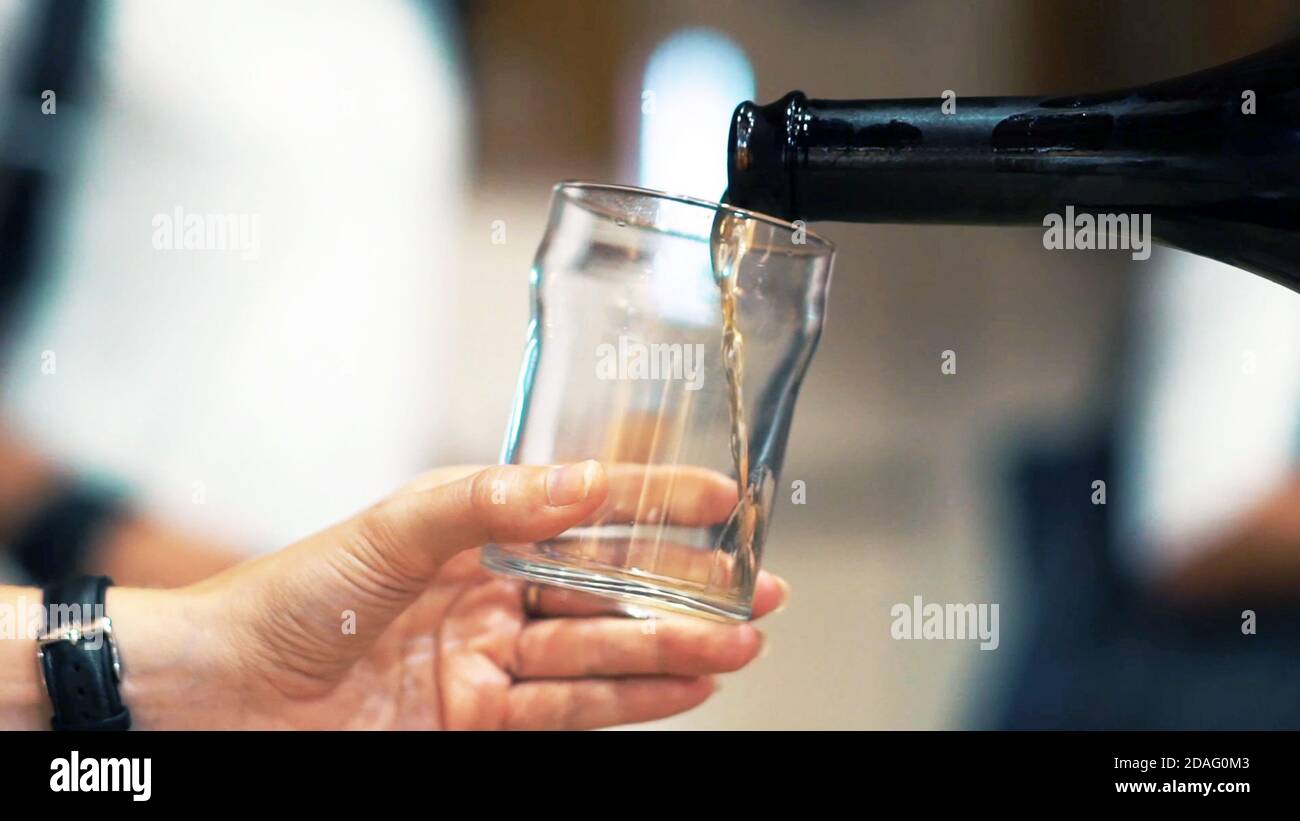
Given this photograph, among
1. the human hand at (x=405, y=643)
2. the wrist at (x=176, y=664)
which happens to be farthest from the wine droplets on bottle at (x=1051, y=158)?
the wrist at (x=176, y=664)

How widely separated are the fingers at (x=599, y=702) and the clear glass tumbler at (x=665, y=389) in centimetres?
23

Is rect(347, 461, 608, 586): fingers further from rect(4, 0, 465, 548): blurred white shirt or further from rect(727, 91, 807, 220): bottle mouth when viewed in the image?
rect(4, 0, 465, 548): blurred white shirt

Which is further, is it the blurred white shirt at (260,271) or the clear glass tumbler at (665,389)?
the blurred white shirt at (260,271)

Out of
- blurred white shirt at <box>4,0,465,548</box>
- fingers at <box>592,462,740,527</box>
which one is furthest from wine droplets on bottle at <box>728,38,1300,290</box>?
blurred white shirt at <box>4,0,465,548</box>

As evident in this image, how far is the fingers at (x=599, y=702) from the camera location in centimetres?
71

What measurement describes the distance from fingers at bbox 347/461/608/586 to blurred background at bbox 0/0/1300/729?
0.34 m

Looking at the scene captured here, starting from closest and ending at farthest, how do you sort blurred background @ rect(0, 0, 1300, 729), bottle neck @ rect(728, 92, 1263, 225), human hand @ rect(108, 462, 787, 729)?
bottle neck @ rect(728, 92, 1263, 225), human hand @ rect(108, 462, 787, 729), blurred background @ rect(0, 0, 1300, 729)

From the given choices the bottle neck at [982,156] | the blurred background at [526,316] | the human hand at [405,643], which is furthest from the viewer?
the blurred background at [526,316]

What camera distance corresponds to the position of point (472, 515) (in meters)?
0.54

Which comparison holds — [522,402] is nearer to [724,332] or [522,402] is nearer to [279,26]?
[724,332]

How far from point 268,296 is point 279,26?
221 millimetres

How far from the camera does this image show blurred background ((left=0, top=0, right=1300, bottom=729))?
2.83 feet

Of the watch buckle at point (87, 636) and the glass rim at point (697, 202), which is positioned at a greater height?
the glass rim at point (697, 202)

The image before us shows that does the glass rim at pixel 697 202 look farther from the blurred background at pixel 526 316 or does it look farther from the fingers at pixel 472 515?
the blurred background at pixel 526 316
